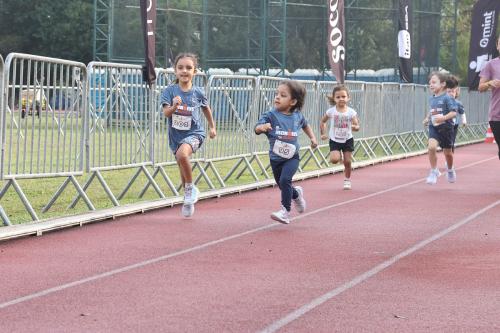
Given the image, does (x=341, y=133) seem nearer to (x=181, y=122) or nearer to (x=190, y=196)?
(x=181, y=122)

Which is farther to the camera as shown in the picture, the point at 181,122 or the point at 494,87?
the point at 494,87

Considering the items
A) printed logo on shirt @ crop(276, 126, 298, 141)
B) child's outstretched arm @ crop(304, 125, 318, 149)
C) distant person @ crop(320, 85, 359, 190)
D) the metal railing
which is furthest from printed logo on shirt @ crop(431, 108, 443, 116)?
printed logo on shirt @ crop(276, 126, 298, 141)

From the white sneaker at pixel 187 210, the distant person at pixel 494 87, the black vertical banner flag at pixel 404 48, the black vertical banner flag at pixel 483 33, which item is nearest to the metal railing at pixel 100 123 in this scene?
the white sneaker at pixel 187 210

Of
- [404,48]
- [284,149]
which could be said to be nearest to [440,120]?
[284,149]

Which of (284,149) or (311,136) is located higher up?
(311,136)

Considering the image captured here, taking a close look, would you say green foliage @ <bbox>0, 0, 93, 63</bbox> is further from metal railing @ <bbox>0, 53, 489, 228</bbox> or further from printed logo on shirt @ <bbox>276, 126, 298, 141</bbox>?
printed logo on shirt @ <bbox>276, 126, 298, 141</bbox>

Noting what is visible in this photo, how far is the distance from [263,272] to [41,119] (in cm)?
428

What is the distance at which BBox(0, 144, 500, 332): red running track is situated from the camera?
23.7 feet

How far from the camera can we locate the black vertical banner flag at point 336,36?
23.9m

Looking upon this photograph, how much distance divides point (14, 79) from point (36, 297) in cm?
430

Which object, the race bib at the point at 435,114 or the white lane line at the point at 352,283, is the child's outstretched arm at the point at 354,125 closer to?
Result: the race bib at the point at 435,114

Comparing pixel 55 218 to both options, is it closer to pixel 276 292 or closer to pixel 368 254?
pixel 368 254

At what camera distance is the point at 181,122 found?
45.1ft

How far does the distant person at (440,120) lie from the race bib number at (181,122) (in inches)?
238
